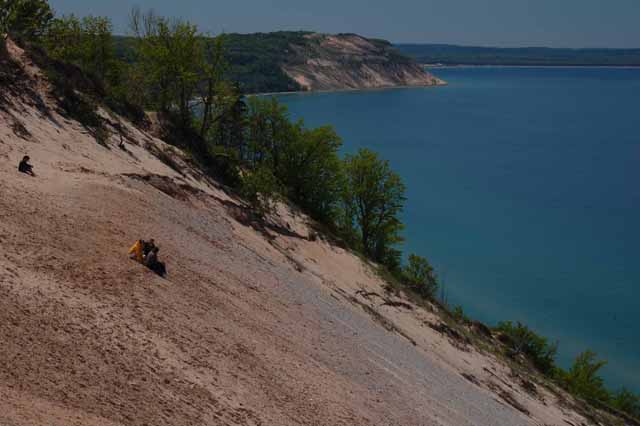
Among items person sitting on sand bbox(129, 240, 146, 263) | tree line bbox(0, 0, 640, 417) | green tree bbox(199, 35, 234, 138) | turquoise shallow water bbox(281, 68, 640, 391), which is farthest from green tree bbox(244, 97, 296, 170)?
person sitting on sand bbox(129, 240, 146, 263)

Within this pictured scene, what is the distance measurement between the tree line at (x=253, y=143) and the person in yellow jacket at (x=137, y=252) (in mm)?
16563

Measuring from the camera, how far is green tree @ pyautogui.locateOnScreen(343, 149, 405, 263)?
48812 mm

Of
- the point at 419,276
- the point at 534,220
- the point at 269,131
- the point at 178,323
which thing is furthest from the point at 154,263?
the point at 534,220

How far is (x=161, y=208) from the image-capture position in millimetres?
22188

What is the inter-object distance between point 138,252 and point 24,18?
32975 millimetres

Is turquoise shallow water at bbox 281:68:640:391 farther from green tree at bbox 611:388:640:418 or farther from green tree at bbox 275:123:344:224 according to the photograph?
green tree at bbox 275:123:344:224

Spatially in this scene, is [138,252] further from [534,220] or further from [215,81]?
[534,220]

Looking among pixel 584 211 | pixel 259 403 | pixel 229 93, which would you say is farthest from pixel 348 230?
pixel 584 211

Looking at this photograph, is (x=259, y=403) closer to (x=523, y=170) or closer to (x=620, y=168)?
(x=523, y=170)

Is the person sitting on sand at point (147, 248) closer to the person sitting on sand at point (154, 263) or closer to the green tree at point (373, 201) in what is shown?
the person sitting on sand at point (154, 263)

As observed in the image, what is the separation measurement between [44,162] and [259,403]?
14.5m

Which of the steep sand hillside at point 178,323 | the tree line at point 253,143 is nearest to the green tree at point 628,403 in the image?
the tree line at point 253,143

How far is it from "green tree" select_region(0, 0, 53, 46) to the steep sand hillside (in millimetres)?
5446

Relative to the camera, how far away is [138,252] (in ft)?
52.7
